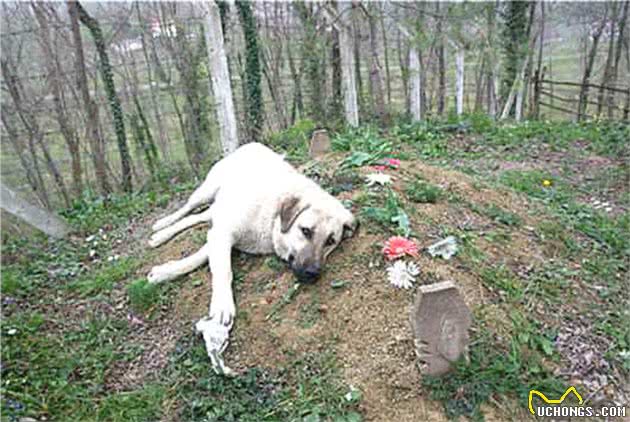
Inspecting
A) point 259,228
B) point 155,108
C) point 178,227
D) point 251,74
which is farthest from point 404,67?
point 259,228

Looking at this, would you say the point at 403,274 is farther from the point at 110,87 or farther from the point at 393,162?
the point at 110,87

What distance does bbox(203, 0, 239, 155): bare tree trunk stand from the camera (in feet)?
22.3

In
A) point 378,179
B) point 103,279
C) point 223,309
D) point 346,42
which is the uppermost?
point 346,42

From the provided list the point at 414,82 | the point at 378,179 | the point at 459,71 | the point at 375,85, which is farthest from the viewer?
the point at 414,82

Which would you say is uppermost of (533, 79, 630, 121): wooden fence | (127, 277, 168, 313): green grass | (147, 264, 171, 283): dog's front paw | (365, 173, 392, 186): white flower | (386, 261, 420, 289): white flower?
(365, 173, 392, 186): white flower

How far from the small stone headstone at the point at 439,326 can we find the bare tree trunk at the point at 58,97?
834cm

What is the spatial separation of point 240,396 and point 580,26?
16.9 meters

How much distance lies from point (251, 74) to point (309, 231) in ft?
23.1

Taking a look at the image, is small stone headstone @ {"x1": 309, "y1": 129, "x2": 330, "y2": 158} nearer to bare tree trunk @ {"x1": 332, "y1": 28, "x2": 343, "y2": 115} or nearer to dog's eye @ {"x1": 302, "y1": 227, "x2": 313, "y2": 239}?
dog's eye @ {"x1": 302, "y1": 227, "x2": 313, "y2": 239}

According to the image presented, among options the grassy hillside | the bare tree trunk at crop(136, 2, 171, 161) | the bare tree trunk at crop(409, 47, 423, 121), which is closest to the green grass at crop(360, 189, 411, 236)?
the grassy hillside

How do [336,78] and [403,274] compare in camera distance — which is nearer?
[403,274]

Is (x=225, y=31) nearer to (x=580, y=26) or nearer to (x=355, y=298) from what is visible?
(x=355, y=298)

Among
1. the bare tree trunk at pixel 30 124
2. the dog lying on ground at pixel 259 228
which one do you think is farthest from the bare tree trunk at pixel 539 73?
the bare tree trunk at pixel 30 124

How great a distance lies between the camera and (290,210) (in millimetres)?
3217
